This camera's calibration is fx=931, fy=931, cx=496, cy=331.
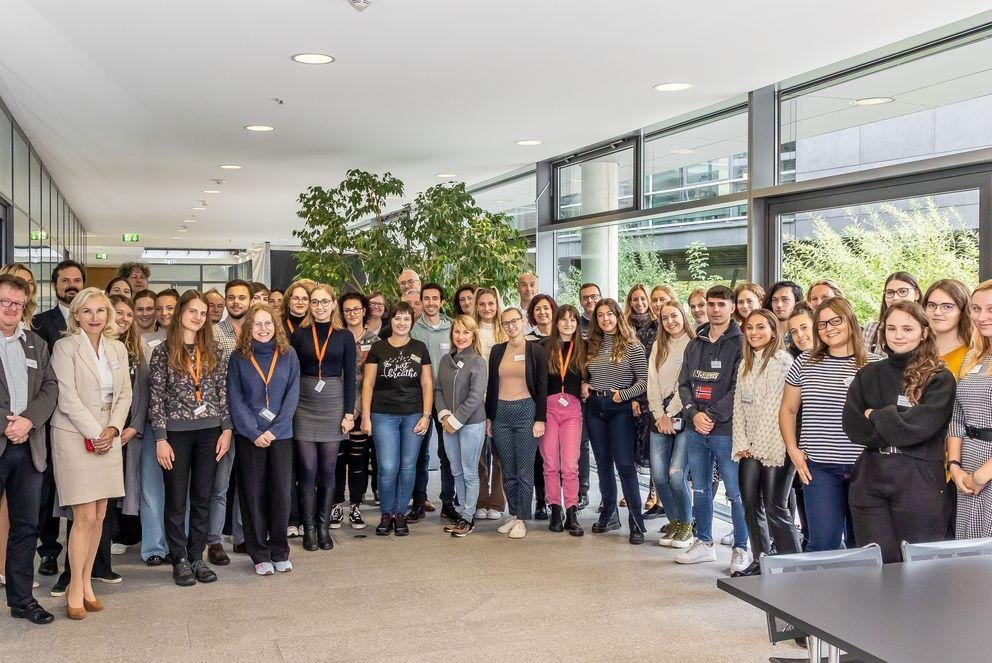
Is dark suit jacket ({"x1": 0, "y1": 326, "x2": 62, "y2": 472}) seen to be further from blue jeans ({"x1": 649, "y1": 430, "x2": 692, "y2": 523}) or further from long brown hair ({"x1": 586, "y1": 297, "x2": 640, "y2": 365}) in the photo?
blue jeans ({"x1": 649, "y1": 430, "x2": 692, "y2": 523})

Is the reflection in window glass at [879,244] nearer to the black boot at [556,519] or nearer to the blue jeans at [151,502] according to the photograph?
the black boot at [556,519]

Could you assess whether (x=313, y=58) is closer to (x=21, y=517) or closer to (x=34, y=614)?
(x=21, y=517)

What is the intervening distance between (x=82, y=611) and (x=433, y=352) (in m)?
3.19

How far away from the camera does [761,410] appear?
464 cm

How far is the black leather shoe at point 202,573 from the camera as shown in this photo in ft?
16.6

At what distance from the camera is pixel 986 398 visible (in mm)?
3473

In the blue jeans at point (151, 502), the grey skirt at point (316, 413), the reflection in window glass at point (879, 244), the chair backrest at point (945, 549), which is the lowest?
the blue jeans at point (151, 502)

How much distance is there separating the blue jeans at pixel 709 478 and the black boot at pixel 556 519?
1.01 m

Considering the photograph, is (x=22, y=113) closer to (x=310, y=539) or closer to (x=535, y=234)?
(x=310, y=539)

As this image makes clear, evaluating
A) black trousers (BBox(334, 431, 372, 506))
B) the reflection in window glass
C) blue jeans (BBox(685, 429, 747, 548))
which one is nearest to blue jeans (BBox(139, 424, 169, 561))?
black trousers (BBox(334, 431, 372, 506))

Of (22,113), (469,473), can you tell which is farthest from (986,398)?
(22,113)

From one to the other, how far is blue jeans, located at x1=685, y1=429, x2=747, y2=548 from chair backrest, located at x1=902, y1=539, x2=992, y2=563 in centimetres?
203

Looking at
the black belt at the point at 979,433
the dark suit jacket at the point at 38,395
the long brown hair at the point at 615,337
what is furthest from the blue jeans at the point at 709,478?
the dark suit jacket at the point at 38,395

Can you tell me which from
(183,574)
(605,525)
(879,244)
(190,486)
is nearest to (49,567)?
(183,574)
